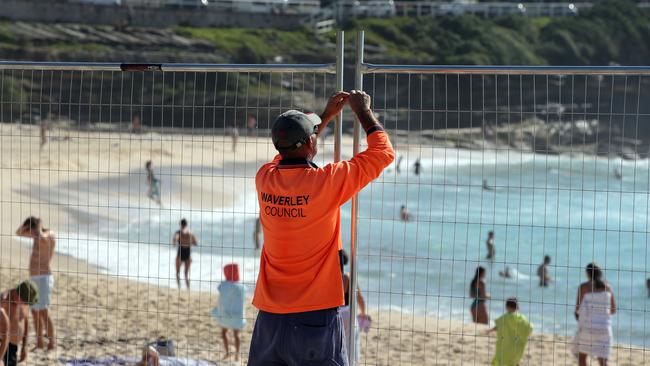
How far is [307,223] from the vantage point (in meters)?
3.93

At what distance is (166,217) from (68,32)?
30.6m

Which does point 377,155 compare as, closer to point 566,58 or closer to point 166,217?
point 166,217

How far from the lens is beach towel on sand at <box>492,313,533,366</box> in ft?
28.0

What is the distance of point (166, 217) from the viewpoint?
26.9 m

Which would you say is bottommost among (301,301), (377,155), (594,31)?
(301,301)

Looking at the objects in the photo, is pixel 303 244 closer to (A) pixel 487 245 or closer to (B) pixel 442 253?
(A) pixel 487 245

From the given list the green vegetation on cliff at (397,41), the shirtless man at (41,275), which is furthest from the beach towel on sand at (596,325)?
the green vegetation on cliff at (397,41)

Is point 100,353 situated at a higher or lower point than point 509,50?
lower

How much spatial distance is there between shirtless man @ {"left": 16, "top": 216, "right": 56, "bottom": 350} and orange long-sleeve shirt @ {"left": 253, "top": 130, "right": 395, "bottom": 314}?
18.1ft

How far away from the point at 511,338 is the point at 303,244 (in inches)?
202

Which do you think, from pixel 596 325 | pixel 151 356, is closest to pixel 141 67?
pixel 151 356

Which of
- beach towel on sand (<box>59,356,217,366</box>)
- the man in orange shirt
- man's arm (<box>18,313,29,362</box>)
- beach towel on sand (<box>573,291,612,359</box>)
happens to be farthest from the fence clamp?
beach towel on sand (<box>573,291,612,359</box>)

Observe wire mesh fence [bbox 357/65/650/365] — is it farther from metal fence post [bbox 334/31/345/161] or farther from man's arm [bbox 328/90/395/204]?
man's arm [bbox 328/90/395/204]

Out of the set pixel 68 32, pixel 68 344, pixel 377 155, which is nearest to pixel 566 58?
pixel 68 32
